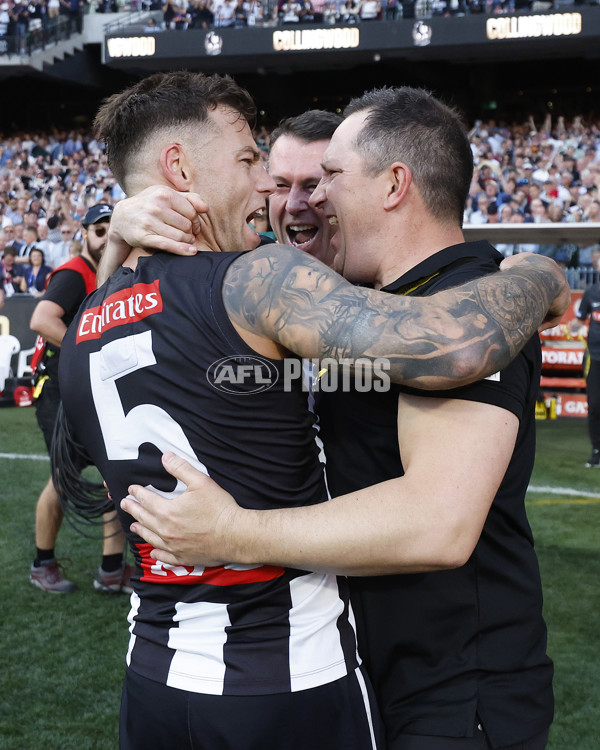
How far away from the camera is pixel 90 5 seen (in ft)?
81.0

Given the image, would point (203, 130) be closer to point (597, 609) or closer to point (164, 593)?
point (164, 593)

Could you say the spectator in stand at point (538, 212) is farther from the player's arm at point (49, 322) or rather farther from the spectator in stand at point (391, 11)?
the player's arm at point (49, 322)

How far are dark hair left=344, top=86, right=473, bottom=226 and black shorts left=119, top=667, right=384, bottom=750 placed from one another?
1.09 metres

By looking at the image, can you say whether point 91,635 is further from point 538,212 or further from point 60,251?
point 60,251

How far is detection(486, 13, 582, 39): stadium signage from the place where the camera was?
18891mm

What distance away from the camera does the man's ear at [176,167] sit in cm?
192

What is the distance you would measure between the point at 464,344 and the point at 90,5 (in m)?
26.5

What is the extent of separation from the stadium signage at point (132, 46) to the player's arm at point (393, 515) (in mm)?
21970

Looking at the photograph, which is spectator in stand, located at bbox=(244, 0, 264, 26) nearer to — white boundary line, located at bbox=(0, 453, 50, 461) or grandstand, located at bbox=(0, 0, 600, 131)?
grandstand, located at bbox=(0, 0, 600, 131)

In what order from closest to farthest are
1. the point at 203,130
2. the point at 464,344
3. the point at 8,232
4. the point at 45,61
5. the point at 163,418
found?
the point at 464,344, the point at 163,418, the point at 203,130, the point at 8,232, the point at 45,61

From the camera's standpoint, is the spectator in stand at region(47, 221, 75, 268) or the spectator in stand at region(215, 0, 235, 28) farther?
the spectator in stand at region(215, 0, 235, 28)

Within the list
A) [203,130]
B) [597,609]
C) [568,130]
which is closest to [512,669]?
[203,130]

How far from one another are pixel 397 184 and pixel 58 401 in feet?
12.6

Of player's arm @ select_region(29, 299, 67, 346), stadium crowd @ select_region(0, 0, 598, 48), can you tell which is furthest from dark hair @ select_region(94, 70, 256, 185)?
stadium crowd @ select_region(0, 0, 598, 48)
